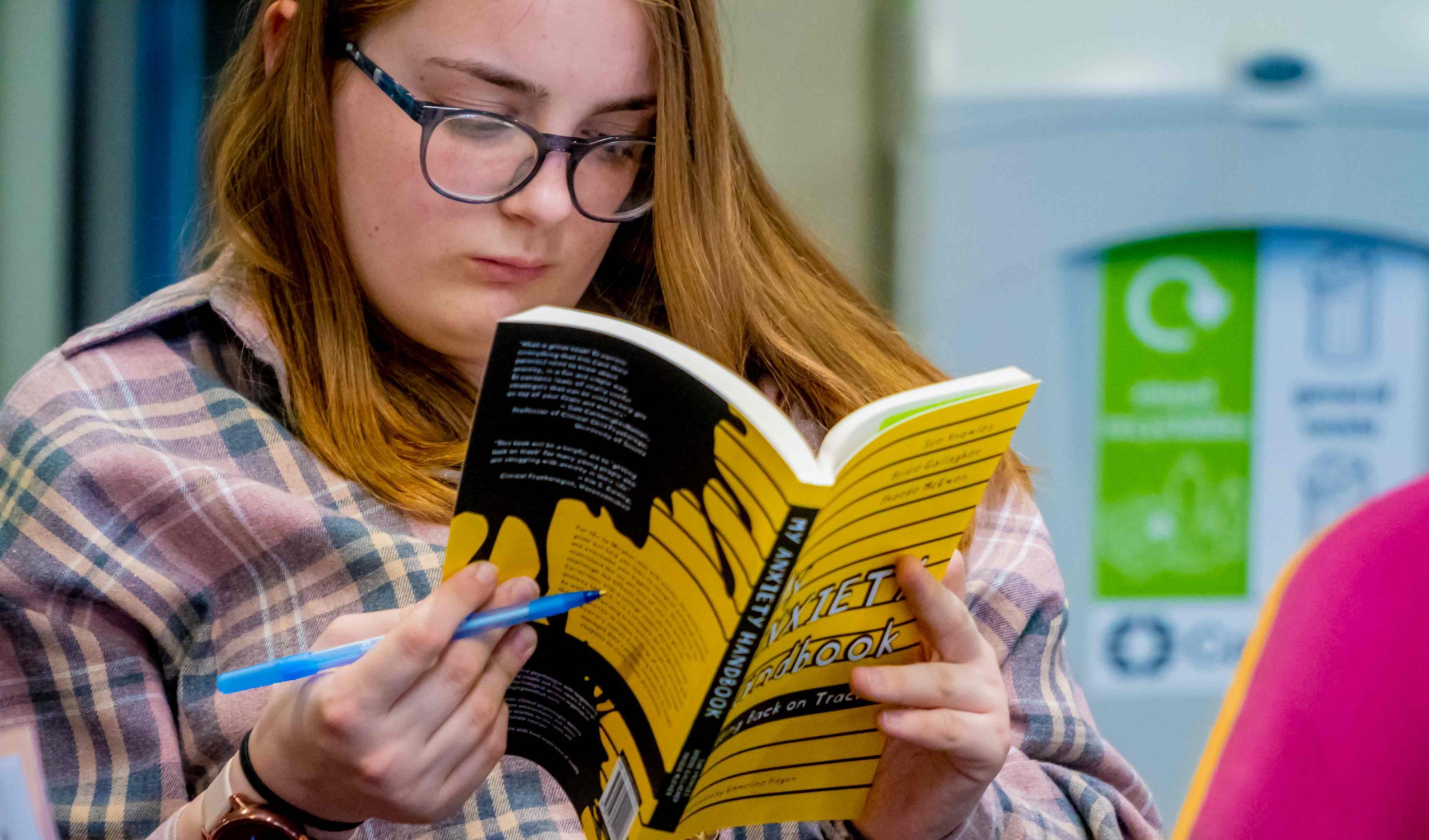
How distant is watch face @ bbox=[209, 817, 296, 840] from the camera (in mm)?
710

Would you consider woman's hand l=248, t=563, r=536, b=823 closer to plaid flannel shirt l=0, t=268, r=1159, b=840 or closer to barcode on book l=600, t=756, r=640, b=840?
barcode on book l=600, t=756, r=640, b=840

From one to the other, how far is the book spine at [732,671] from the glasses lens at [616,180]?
1.50 ft

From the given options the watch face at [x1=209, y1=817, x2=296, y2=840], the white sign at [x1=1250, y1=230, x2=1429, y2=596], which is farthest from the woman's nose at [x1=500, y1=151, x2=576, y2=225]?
the white sign at [x1=1250, y1=230, x2=1429, y2=596]

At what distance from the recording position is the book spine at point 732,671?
59 centimetres

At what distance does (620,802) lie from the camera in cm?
73

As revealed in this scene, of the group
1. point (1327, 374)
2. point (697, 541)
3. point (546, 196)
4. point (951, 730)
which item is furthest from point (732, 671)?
point (1327, 374)

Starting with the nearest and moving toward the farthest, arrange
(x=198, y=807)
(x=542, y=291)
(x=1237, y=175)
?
(x=198, y=807) → (x=542, y=291) → (x=1237, y=175)

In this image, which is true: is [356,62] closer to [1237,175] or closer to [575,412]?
[575,412]

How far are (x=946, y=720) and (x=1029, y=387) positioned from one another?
0.19 metres

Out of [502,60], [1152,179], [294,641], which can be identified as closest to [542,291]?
[502,60]

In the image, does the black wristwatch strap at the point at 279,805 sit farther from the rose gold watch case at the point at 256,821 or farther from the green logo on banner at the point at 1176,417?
the green logo on banner at the point at 1176,417

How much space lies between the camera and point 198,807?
76 centimetres

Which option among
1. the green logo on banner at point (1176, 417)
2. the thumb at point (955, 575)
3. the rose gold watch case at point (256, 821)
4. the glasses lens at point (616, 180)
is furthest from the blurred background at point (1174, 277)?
the rose gold watch case at point (256, 821)

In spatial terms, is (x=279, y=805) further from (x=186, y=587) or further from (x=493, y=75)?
(x=493, y=75)
